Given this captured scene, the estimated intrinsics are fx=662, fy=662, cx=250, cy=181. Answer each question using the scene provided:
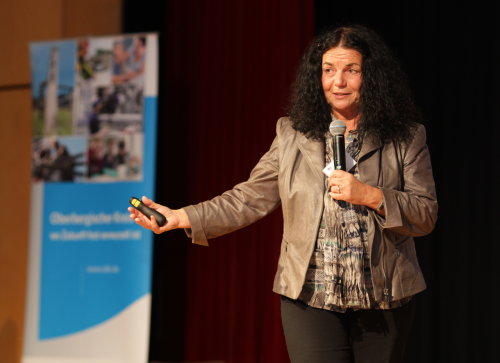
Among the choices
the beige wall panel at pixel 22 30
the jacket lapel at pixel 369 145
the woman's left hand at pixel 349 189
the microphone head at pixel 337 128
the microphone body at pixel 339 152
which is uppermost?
the beige wall panel at pixel 22 30

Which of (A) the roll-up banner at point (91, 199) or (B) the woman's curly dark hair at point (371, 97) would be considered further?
(A) the roll-up banner at point (91, 199)

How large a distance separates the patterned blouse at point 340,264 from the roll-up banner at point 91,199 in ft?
6.74

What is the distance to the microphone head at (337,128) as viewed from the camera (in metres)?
1.90

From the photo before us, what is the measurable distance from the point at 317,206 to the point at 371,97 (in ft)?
1.30

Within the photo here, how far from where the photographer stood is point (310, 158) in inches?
79.5

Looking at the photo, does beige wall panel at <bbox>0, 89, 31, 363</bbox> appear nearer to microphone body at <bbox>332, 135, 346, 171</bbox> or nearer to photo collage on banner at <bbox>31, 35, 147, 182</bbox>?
photo collage on banner at <bbox>31, 35, 147, 182</bbox>

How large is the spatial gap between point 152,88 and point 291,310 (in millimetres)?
2278

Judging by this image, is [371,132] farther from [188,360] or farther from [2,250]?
[2,250]

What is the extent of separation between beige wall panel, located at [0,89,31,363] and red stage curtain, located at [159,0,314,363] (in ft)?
3.87

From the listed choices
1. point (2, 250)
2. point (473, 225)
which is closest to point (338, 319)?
point (473, 225)

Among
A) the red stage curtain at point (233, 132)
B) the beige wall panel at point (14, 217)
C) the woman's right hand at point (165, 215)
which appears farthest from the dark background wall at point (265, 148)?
the woman's right hand at point (165, 215)

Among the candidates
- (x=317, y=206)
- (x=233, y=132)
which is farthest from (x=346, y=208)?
(x=233, y=132)

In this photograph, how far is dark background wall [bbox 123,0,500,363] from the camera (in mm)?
3598

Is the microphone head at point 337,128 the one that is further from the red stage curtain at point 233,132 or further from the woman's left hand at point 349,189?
the red stage curtain at point 233,132
